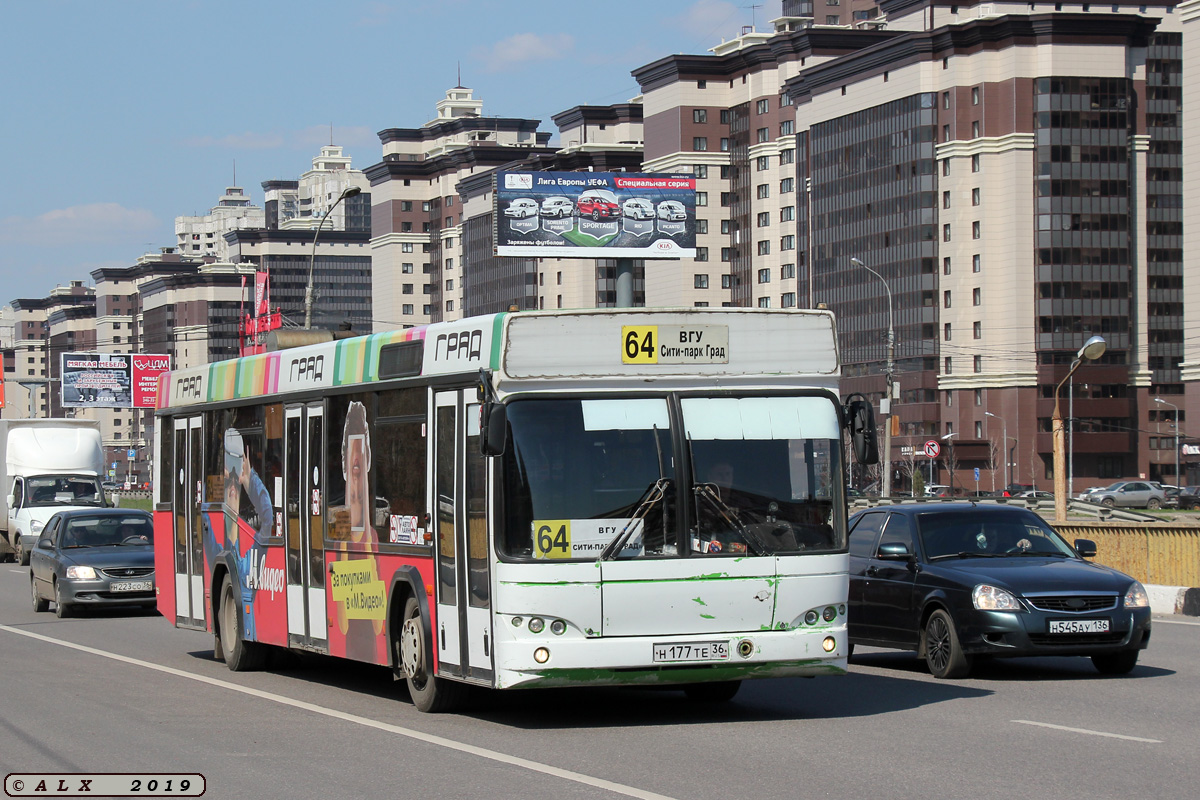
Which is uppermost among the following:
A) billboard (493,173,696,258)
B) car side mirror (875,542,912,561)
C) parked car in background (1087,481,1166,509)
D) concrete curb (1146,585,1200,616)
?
billboard (493,173,696,258)

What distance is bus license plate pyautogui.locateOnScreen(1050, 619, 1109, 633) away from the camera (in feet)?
44.1

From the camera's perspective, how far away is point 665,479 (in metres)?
10.6

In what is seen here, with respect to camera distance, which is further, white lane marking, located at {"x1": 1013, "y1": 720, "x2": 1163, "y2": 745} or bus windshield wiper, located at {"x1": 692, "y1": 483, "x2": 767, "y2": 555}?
bus windshield wiper, located at {"x1": 692, "y1": 483, "x2": 767, "y2": 555}

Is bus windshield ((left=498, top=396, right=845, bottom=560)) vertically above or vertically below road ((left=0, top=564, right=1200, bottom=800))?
above

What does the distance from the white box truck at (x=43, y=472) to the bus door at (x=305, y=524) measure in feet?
90.6

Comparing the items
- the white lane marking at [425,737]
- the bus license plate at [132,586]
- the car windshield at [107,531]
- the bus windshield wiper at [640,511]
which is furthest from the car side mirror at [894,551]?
the car windshield at [107,531]

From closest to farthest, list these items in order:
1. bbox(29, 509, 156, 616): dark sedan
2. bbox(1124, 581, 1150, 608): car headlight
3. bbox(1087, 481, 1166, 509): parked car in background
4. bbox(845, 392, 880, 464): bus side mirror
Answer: bbox(845, 392, 880, 464): bus side mirror → bbox(1124, 581, 1150, 608): car headlight → bbox(29, 509, 156, 616): dark sedan → bbox(1087, 481, 1166, 509): parked car in background

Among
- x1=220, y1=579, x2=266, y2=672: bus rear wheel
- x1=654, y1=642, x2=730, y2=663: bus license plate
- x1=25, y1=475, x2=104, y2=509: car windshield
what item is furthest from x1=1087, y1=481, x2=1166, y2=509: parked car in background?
x1=654, y1=642, x2=730, y2=663: bus license plate

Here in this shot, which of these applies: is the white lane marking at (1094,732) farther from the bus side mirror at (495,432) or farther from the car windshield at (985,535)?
the bus side mirror at (495,432)

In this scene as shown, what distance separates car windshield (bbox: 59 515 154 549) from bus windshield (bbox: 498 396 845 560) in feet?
52.2

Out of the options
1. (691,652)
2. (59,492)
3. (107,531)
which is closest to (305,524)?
(691,652)

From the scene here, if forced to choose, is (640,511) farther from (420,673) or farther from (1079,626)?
(1079,626)

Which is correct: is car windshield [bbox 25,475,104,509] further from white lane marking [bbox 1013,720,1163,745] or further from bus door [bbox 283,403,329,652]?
white lane marking [bbox 1013,720,1163,745]

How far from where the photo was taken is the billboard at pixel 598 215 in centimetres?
5572
